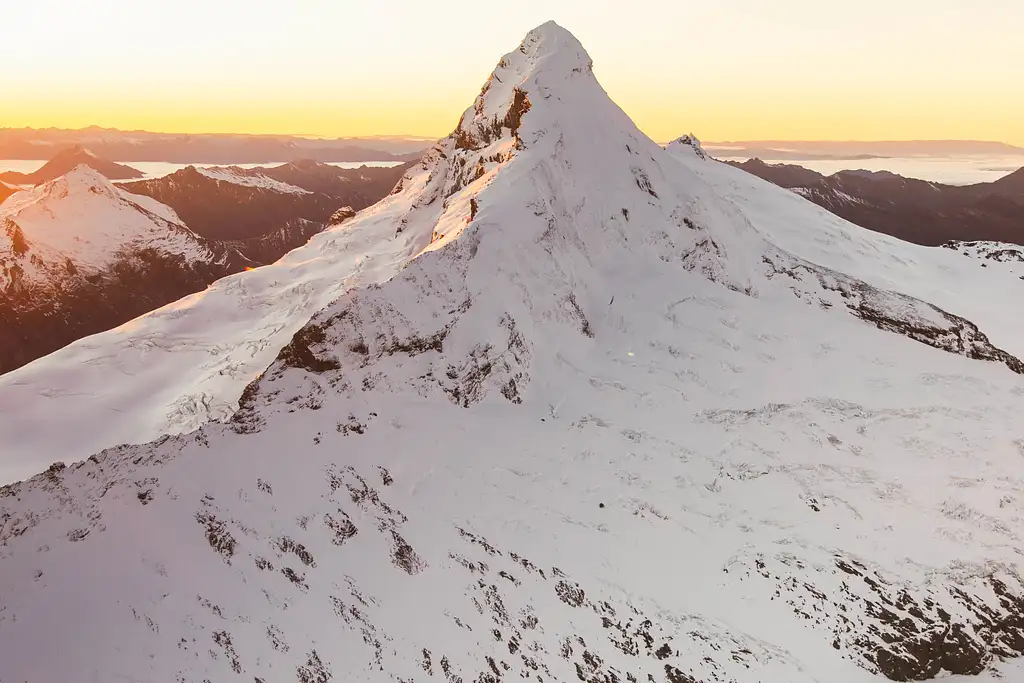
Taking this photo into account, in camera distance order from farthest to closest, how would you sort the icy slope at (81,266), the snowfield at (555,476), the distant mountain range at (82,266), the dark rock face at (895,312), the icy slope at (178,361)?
the icy slope at (81,266) < the distant mountain range at (82,266) < the icy slope at (178,361) < the dark rock face at (895,312) < the snowfield at (555,476)

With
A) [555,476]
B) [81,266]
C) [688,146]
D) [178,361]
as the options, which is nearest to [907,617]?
[555,476]

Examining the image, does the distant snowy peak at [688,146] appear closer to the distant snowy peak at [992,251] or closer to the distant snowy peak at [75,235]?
the distant snowy peak at [992,251]

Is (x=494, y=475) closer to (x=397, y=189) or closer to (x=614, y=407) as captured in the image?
(x=614, y=407)

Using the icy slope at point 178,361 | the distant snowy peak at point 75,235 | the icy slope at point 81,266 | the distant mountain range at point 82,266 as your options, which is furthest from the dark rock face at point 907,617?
the distant snowy peak at point 75,235

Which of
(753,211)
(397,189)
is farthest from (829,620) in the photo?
(397,189)

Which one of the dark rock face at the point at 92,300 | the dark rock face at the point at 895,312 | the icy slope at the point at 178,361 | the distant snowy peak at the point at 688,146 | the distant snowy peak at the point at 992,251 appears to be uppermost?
the distant snowy peak at the point at 688,146

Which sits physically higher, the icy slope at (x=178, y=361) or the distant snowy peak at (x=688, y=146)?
the distant snowy peak at (x=688, y=146)

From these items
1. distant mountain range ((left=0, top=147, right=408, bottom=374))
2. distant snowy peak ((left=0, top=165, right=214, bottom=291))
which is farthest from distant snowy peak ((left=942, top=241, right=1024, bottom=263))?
distant snowy peak ((left=0, top=165, right=214, bottom=291))
